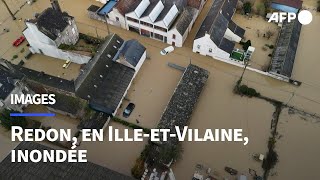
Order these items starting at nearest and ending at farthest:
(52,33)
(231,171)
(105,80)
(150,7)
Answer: (231,171), (105,80), (52,33), (150,7)

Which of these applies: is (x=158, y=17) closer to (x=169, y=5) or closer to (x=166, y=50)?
(x=169, y=5)

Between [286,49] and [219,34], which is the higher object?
[219,34]

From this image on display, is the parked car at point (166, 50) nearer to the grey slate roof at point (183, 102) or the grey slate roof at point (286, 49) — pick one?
the grey slate roof at point (183, 102)

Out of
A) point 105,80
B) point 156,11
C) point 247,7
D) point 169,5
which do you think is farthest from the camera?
point 247,7

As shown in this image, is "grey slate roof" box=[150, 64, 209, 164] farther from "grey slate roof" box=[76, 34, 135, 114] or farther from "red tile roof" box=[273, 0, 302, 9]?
"red tile roof" box=[273, 0, 302, 9]

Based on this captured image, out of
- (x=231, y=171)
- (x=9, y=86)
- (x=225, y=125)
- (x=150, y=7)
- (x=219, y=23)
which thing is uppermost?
(x=150, y=7)

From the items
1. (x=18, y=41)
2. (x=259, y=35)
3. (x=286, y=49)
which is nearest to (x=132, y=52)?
(x=18, y=41)

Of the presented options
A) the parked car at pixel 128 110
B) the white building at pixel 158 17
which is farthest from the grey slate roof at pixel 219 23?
the parked car at pixel 128 110

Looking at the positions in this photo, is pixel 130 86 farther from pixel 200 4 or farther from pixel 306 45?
pixel 306 45
